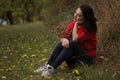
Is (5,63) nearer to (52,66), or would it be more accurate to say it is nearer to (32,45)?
(52,66)

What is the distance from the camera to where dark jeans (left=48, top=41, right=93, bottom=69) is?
6.53 meters

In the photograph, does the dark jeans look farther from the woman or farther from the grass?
the grass

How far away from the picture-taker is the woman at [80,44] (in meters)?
6.57

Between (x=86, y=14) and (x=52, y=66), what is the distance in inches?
47.1

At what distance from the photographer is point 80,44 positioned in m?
6.68

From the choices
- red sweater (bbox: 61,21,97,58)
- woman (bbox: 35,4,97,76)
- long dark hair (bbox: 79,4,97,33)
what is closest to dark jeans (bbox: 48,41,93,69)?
woman (bbox: 35,4,97,76)

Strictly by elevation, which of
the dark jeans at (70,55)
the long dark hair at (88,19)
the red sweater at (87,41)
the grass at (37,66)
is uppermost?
the long dark hair at (88,19)

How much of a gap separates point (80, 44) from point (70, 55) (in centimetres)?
29

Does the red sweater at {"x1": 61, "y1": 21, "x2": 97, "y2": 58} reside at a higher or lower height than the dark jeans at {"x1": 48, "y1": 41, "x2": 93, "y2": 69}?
higher

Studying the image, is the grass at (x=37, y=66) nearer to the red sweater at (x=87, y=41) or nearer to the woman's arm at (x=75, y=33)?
the red sweater at (x=87, y=41)

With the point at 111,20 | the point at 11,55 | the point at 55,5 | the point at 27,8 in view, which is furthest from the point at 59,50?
the point at 27,8

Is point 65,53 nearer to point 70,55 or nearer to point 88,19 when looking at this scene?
point 70,55

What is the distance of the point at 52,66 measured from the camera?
21.8 ft

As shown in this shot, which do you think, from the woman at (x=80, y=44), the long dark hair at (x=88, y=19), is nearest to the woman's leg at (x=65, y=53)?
the woman at (x=80, y=44)
